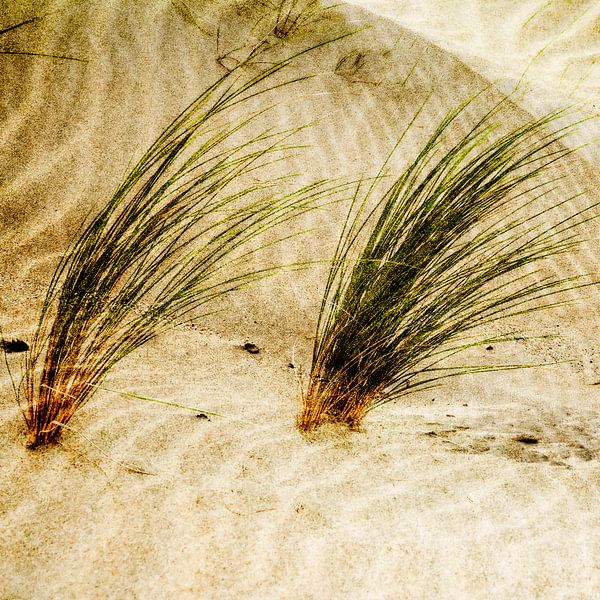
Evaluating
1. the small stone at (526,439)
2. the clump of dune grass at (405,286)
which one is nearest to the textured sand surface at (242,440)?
the small stone at (526,439)

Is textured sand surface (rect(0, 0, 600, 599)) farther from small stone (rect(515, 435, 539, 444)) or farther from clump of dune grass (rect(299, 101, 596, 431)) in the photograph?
clump of dune grass (rect(299, 101, 596, 431))

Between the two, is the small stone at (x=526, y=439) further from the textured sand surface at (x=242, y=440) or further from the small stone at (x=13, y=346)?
the small stone at (x=13, y=346)

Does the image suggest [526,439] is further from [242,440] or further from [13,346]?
[13,346]

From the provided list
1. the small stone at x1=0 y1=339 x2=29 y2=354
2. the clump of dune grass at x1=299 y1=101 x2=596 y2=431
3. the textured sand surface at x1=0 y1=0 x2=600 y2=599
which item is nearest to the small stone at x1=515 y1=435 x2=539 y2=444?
the textured sand surface at x1=0 y1=0 x2=600 y2=599

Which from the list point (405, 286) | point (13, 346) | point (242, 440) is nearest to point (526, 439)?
point (405, 286)

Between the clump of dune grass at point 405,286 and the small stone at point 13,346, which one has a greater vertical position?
the clump of dune grass at point 405,286

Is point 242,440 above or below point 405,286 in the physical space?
below

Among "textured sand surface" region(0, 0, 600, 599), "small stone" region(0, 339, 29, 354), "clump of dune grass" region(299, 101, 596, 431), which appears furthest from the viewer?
"small stone" region(0, 339, 29, 354)

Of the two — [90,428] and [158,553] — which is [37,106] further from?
[158,553]
